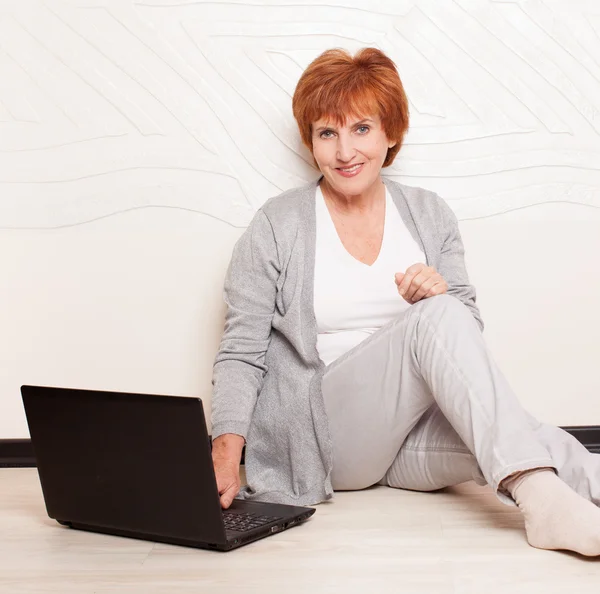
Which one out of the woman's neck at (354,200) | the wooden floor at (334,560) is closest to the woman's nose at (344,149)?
the woman's neck at (354,200)

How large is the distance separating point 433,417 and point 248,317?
0.47 meters

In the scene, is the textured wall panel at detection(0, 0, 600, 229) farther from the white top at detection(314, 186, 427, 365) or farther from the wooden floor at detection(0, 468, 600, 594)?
the wooden floor at detection(0, 468, 600, 594)

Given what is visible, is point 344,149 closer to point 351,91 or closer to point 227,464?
point 351,91

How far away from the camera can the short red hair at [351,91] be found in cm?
214

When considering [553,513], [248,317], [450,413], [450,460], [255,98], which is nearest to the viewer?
[553,513]

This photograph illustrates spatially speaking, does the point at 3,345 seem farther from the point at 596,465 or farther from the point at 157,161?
the point at 596,465

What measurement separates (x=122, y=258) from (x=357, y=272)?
733 millimetres

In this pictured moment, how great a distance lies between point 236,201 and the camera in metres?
2.51

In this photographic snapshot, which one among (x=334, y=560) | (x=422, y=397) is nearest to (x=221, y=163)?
(x=422, y=397)

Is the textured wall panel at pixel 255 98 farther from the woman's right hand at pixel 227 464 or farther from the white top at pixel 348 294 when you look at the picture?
the woman's right hand at pixel 227 464

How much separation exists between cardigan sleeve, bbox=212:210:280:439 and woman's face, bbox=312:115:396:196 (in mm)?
199

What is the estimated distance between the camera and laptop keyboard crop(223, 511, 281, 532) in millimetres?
1736

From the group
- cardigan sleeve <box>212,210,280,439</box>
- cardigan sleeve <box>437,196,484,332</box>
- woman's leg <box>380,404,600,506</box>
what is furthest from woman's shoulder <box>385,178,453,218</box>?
woman's leg <box>380,404,600,506</box>

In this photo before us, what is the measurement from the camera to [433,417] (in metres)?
2.07
